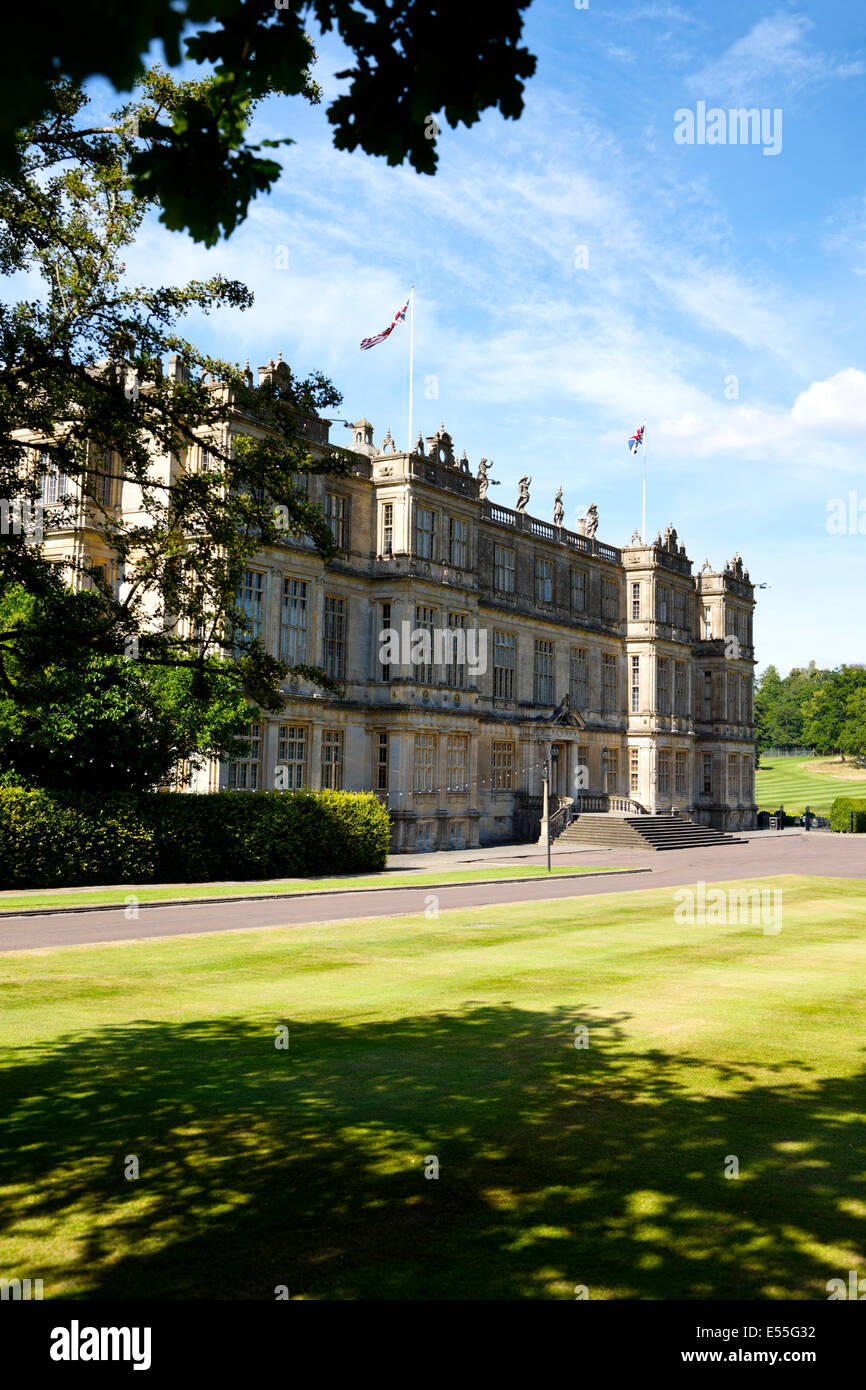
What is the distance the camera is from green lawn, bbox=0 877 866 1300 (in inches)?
218

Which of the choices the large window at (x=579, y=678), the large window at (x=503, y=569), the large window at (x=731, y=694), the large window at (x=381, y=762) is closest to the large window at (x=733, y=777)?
the large window at (x=731, y=694)

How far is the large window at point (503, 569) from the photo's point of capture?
49906 mm

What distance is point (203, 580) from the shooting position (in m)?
13.1

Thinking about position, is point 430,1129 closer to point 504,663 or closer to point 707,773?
point 504,663

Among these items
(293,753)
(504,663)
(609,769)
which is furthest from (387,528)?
(609,769)

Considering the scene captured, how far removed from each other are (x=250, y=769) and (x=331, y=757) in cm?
545

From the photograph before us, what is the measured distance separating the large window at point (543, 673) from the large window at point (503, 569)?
3.59 m

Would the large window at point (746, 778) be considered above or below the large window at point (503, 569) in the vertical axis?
below

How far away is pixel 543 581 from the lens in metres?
53.8

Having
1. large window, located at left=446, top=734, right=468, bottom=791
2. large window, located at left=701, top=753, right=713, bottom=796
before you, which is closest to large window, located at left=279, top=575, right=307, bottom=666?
large window, located at left=446, top=734, right=468, bottom=791

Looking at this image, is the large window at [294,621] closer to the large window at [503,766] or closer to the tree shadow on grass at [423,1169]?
the large window at [503,766]

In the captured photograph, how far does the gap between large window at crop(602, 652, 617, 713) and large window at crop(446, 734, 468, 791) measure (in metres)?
16.5
